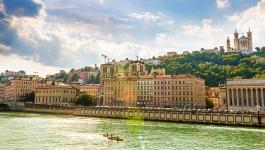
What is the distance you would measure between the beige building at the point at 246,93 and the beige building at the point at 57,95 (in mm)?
68540

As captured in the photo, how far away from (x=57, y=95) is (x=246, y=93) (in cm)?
8068

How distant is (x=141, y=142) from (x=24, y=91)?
148m

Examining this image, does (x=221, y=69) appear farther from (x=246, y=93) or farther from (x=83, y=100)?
(x=83, y=100)

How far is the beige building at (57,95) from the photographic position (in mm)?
144375

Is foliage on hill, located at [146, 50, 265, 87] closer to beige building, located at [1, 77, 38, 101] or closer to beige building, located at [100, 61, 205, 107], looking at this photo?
beige building, located at [100, 61, 205, 107]

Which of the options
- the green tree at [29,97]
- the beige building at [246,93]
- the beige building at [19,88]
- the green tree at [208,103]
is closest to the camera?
the beige building at [246,93]

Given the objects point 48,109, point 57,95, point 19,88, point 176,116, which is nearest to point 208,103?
point 176,116

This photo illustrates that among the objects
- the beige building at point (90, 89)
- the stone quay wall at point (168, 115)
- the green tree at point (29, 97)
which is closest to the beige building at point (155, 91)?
the stone quay wall at point (168, 115)

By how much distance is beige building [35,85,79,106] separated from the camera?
144 metres

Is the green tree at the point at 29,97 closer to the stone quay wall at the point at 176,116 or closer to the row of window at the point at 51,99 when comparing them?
the row of window at the point at 51,99

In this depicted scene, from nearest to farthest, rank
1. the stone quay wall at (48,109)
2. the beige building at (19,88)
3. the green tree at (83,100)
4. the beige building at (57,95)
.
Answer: the stone quay wall at (48,109), the green tree at (83,100), the beige building at (57,95), the beige building at (19,88)

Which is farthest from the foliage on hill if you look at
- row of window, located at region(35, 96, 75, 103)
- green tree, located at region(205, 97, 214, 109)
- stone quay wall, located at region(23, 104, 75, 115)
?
stone quay wall, located at region(23, 104, 75, 115)

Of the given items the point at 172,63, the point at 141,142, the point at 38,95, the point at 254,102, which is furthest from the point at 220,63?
the point at 141,142

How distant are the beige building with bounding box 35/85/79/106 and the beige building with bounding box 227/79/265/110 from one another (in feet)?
225
